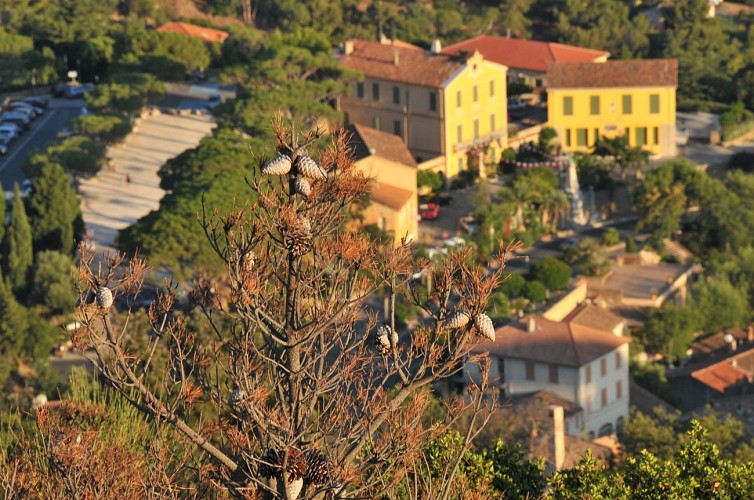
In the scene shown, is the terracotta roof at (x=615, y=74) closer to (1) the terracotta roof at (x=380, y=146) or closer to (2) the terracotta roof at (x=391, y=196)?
(1) the terracotta roof at (x=380, y=146)

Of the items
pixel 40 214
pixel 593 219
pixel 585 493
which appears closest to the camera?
pixel 585 493

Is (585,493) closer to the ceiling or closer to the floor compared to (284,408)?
closer to the floor

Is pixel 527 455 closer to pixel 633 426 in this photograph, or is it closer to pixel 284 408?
pixel 633 426

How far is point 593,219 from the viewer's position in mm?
58500

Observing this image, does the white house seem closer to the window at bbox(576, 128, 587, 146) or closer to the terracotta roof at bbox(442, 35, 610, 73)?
the window at bbox(576, 128, 587, 146)

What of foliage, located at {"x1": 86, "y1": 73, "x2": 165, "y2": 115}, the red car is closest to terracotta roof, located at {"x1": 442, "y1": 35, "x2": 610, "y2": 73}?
foliage, located at {"x1": 86, "y1": 73, "x2": 165, "y2": 115}

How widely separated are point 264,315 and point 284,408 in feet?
2.45

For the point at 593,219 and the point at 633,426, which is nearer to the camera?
the point at 633,426

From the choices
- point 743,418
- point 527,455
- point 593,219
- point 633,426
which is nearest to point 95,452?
point 527,455

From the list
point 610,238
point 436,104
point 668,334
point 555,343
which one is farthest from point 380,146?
point 555,343

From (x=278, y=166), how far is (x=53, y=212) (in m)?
37.8

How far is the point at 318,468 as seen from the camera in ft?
43.7

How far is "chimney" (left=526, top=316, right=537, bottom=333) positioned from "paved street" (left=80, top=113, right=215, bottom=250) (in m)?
13.2

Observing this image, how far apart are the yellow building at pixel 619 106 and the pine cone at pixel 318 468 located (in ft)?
171
